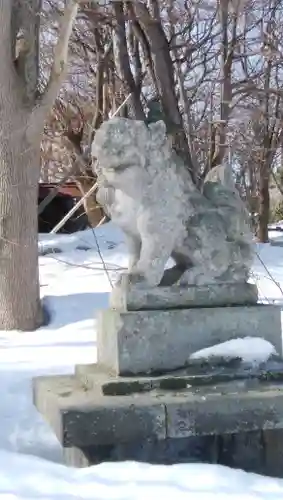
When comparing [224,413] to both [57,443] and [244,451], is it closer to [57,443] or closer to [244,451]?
[244,451]

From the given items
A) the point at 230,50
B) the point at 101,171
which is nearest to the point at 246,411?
the point at 101,171

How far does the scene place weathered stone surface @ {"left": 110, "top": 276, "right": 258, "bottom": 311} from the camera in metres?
4.47

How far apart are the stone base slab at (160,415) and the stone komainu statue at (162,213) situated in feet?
2.63

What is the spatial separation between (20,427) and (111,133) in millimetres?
2270

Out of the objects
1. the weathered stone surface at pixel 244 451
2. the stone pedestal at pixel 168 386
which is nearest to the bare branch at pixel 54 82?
the stone pedestal at pixel 168 386

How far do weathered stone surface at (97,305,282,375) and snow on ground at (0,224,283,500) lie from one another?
0.11 m

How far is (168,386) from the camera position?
4.20 metres

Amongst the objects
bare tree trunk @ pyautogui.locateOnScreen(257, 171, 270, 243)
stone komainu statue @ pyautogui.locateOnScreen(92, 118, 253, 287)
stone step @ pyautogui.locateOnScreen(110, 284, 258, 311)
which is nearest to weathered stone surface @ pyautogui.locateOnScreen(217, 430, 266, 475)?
stone step @ pyautogui.locateOnScreen(110, 284, 258, 311)

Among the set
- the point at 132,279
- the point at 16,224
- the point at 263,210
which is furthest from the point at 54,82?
the point at 263,210

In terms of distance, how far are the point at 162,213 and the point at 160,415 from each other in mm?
1298

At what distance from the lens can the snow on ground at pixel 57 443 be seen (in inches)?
137

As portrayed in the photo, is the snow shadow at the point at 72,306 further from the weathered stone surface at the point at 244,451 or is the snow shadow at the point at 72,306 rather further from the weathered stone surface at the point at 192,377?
the weathered stone surface at the point at 244,451

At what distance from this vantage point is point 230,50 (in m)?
16.1

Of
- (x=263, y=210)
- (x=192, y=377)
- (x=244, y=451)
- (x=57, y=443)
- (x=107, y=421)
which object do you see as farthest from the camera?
Answer: (x=263, y=210)
